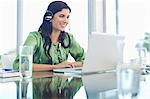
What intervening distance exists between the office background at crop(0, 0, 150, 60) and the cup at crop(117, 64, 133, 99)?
3.21 m

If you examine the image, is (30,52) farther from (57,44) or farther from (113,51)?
(57,44)

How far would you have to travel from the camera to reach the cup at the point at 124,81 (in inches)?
42.6

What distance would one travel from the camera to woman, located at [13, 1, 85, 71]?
278 cm

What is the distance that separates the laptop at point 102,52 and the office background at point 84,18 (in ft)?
7.65

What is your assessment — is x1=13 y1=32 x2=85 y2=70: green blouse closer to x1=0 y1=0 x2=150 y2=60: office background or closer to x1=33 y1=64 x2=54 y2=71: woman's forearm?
x1=33 y1=64 x2=54 y2=71: woman's forearm

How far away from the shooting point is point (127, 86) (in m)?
1.11

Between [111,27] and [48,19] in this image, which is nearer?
[48,19]

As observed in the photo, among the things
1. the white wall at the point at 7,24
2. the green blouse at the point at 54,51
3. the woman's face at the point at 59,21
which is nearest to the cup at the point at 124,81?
the green blouse at the point at 54,51

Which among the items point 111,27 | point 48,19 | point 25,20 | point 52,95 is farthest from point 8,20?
point 52,95

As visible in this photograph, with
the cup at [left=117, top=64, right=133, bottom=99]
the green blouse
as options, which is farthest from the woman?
the cup at [left=117, top=64, right=133, bottom=99]

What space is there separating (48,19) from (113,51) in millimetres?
1114

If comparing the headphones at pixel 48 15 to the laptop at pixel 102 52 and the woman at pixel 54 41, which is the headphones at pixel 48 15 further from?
the laptop at pixel 102 52

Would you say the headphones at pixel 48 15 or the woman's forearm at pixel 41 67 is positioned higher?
the headphones at pixel 48 15

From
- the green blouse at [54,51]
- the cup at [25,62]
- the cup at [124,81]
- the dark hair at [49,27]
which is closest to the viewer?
the cup at [124,81]
